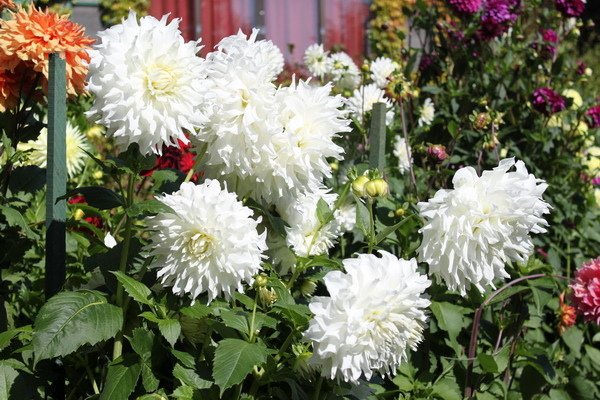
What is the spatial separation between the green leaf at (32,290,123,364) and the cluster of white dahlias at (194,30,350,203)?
29cm

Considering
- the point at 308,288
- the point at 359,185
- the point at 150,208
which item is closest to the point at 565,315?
the point at 308,288

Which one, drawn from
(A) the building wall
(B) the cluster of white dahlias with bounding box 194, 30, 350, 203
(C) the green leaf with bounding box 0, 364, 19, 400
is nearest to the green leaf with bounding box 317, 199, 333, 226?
(B) the cluster of white dahlias with bounding box 194, 30, 350, 203

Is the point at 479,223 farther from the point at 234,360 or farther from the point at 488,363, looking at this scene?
the point at 488,363

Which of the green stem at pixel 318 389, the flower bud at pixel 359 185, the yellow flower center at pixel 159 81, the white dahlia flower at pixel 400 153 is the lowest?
the green stem at pixel 318 389

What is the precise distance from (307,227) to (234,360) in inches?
14.6

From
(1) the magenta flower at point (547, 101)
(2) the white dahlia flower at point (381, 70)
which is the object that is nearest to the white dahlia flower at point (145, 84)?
(2) the white dahlia flower at point (381, 70)

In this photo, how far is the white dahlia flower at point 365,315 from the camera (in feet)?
4.07

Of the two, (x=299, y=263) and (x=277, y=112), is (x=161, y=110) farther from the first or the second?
(x=299, y=263)

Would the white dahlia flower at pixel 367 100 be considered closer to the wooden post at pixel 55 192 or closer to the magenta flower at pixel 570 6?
the magenta flower at pixel 570 6

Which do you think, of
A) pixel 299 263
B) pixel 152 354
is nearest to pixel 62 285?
pixel 152 354

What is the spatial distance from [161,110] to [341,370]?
47 cm

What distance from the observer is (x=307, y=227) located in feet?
5.26

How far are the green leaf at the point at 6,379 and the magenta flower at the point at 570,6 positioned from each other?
8.02 feet

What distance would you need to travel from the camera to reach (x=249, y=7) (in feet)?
24.9
